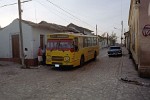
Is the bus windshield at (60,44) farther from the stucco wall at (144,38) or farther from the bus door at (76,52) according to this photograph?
the stucco wall at (144,38)

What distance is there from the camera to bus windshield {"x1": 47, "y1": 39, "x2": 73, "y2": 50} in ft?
54.3

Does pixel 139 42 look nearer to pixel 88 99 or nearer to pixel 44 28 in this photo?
Result: pixel 88 99

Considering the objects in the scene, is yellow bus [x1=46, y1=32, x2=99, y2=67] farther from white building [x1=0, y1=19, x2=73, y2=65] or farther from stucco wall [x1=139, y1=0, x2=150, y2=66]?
stucco wall [x1=139, y1=0, x2=150, y2=66]

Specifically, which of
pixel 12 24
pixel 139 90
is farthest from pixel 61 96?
pixel 12 24

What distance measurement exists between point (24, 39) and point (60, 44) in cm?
428

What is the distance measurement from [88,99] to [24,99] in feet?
7.98

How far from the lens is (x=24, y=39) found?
19406 millimetres

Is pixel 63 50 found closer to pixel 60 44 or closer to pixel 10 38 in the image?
pixel 60 44

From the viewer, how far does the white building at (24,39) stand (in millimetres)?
19125

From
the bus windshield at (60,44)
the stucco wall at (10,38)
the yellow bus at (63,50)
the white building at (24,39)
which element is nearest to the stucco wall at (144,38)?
the yellow bus at (63,50)

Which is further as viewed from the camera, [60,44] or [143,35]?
[60,44]

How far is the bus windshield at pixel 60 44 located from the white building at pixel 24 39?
2.66 m

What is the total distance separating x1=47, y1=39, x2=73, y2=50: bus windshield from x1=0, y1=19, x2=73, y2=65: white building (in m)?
2.66

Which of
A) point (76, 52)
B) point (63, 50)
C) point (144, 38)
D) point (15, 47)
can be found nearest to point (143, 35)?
point (144, 38)
